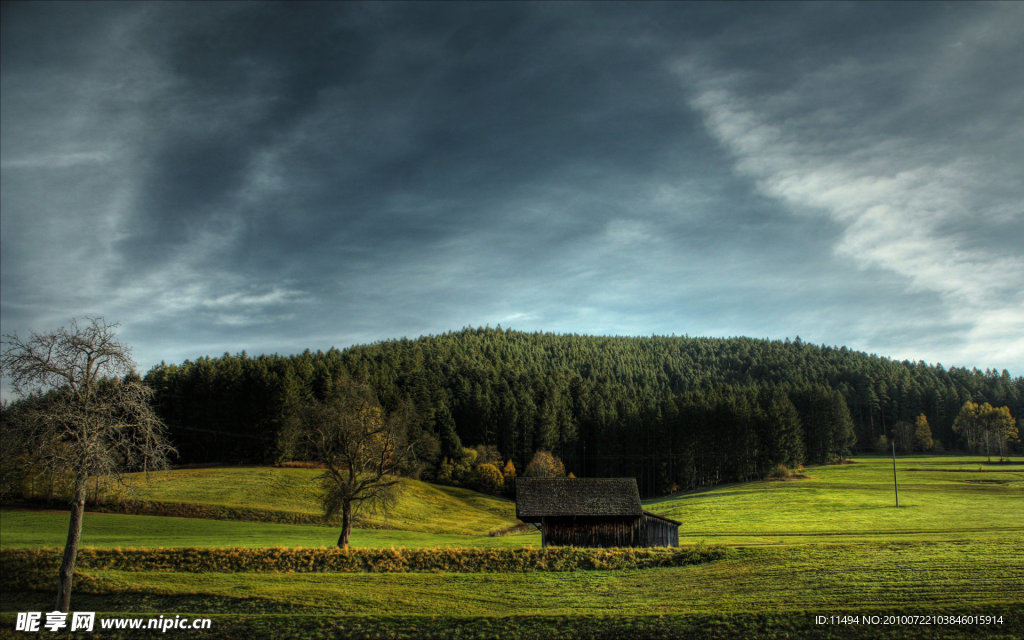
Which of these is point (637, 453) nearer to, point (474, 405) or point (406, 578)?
point (474, 405)

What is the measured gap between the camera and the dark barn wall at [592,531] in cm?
4553

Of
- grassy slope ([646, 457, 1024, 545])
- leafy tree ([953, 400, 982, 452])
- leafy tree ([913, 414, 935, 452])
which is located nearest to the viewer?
grassy slope ([646, 457, 1024, 545])

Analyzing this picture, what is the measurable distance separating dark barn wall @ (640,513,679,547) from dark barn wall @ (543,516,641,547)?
1.59ft

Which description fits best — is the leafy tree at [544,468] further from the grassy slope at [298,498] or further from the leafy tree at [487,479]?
the grassy slope at [298,498]

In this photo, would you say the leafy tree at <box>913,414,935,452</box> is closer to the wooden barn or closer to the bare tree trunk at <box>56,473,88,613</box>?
the wooden barn

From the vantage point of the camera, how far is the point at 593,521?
152 ft

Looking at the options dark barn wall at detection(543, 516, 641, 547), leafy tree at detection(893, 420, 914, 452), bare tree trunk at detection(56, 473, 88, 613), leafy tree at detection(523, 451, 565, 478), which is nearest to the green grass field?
Answer: bare tree trunk at detection(56, 473, 88, 613)

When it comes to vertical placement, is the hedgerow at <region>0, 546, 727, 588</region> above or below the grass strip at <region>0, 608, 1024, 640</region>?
below

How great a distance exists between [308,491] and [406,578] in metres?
49.1

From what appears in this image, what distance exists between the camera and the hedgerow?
30.7 metres

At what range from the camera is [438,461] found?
105938mm

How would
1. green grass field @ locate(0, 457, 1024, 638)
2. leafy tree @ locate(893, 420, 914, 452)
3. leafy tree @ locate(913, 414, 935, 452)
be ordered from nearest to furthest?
green grass field @ locate(0, 457, 1024, 638) < leafy tree @ locate(913, 414, 935, 452) < leafy tree @ locate(893, 420, 914, 452)

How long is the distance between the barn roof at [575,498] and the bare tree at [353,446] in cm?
1052

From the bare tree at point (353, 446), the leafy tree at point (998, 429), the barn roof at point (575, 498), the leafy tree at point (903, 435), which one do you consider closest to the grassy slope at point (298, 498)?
the bare tree at point (353, 446)
